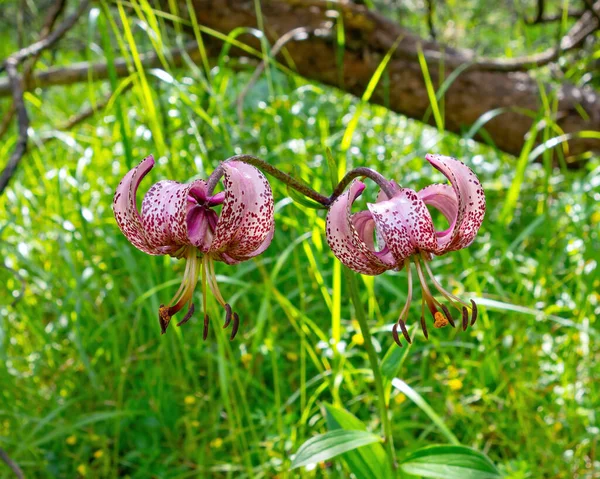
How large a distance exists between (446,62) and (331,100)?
0.48 m

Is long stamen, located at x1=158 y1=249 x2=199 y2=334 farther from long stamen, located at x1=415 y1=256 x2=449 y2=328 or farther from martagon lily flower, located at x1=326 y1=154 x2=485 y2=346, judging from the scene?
long stamen, located at x1=415 y1=256 x2=449 y2=328

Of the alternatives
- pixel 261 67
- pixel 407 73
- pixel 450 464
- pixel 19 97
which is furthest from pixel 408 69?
pixel 450 464

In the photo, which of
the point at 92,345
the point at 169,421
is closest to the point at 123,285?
the point at 92,345

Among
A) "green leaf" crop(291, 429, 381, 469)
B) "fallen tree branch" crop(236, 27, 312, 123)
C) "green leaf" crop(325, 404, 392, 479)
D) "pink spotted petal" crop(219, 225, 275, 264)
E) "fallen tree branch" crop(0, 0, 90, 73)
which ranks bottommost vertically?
"green leaf" crop(325, 404, 392, 479)

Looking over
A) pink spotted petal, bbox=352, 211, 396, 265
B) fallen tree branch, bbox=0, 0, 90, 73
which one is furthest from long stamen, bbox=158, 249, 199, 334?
fallen tree branch, bbox=0, 0, 90, 73

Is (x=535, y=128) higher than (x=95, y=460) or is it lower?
higher

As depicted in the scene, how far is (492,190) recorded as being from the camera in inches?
93.4

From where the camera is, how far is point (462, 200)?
853 millimetres

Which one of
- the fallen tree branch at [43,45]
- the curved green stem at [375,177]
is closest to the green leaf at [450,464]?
the curved green stem at [375,177]

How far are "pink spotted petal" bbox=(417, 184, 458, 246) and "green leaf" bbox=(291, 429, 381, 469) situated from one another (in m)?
0.30

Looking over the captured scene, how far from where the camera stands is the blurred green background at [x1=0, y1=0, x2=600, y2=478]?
56.0 inches

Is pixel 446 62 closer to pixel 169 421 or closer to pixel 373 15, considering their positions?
pixel 373 15

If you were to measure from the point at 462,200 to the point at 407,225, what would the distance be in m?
0.10

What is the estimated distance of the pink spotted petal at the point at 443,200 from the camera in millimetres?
883
